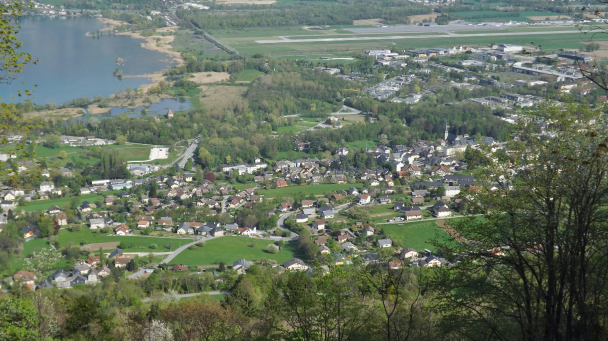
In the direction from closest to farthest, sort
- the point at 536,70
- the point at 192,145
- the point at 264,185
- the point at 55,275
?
the point at 55,275
the point at 264,185
the point at 192,145
the point at 536,70

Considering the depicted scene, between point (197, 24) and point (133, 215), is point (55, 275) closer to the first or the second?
point (133, 215)

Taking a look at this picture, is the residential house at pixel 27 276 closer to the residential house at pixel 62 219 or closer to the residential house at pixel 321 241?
the residential house at pixel 62 219

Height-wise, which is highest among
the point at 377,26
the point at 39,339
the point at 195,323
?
the point at 377,26

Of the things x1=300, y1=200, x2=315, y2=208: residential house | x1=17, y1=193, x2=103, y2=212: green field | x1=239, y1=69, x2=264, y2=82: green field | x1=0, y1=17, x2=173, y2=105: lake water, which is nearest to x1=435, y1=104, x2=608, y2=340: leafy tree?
x1=300, y1=200, x2=315, y2=208: residential house

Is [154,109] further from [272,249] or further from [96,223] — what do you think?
[272,249]

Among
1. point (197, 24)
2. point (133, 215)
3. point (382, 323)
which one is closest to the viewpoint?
point (382, 323)

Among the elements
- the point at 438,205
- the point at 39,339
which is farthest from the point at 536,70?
the point at 39,339

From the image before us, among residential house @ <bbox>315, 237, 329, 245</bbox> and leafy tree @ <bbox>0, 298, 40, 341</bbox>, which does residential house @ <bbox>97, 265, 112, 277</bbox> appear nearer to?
residential house @ <bbox>315, 237, 329, 245</bbox>

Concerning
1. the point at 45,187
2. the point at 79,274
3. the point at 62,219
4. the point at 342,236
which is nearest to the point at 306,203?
the point at 342,236

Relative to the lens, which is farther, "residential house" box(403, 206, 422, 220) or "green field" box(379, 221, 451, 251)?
"residential house" box(403, 206, 422, 220)
